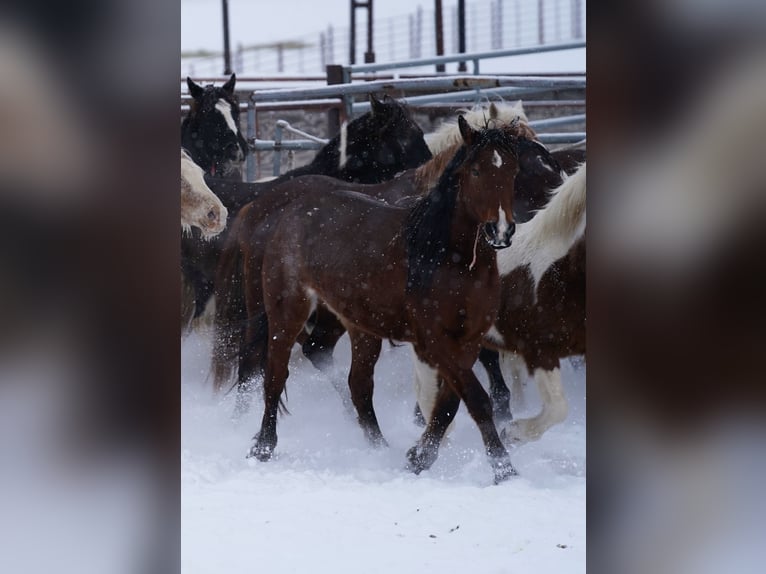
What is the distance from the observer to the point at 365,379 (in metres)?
3.49

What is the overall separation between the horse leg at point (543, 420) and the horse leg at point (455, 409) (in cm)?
7

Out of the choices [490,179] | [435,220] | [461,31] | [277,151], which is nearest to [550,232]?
[490,179]

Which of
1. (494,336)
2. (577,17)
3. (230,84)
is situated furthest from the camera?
(230,84)

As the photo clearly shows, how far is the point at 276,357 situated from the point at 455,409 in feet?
2.65

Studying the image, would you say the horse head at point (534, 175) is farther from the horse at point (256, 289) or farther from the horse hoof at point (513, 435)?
the horse hoof at point (513, 435)

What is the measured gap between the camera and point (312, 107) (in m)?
3.51

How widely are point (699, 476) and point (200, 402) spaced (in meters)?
1.91

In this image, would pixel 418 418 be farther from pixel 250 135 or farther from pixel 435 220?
pixel 250 135

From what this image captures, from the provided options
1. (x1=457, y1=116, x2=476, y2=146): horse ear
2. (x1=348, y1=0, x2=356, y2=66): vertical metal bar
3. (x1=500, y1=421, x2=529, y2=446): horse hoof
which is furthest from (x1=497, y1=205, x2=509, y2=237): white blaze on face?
(x1=348, y1=0, x2=356, y2=66): vertical metal bar

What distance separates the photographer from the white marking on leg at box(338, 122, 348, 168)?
3.54 m

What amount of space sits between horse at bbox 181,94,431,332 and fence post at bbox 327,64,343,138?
0.09 ft

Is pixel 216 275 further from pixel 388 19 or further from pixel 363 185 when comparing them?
pixel 388 19

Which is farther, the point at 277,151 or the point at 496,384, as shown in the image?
the point at 277,151

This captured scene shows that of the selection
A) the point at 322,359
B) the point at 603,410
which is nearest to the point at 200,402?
the point at 322,359
